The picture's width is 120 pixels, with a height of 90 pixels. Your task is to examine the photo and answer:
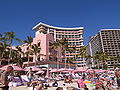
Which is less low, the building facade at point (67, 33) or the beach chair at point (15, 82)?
the building facade at point (67, 33)

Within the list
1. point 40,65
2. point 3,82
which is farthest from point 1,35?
point 3,82

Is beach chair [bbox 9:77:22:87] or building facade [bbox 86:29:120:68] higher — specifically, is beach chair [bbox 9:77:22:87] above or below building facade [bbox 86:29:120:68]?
below

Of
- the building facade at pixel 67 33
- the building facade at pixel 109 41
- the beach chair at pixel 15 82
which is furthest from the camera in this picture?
the building facade at pixel 109 41

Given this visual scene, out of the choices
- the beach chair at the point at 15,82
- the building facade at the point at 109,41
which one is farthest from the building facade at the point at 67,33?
the beach chair at the point at 15,82

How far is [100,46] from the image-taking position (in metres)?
106

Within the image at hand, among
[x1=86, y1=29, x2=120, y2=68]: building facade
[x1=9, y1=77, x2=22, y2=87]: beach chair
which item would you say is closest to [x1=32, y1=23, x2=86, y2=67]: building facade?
[x1=86, y1=29, x2=120, y2=68]: building facade

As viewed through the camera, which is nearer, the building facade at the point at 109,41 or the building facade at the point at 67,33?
the building facade at the point at 67,33

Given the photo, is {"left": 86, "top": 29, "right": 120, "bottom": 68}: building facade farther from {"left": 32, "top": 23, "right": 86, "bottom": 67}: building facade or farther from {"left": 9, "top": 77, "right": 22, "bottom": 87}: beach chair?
{"left": 9, "top": 77, "right": 22, "bottom": 87}: beach chair

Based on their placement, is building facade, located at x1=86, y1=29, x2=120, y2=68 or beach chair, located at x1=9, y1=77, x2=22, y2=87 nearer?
beach chair, located at x1=9, y1=77, x2=22, y2=87

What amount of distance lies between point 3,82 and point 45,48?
3766 centimetres

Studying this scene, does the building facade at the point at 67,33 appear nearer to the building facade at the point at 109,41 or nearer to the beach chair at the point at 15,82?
the building facade at the point at 109,41

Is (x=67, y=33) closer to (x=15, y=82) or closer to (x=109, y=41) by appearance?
(x=109, y=41)

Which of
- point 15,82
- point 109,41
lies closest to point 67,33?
point 109,41

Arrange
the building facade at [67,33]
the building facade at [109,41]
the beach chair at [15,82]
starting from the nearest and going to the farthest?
the beach chair at [15,82] < the building facade at [67,33] < the building facade at [109,41]
